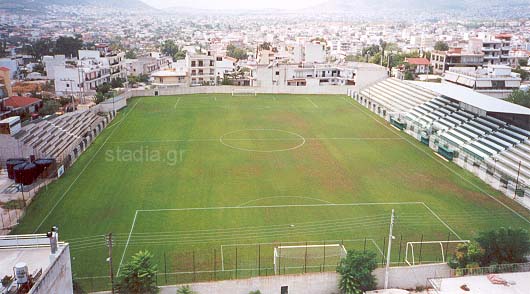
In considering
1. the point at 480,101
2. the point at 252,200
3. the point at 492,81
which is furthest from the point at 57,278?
the point at 492,81

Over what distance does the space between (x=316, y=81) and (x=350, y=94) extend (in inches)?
277

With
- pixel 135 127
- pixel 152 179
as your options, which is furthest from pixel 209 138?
pixel 152 179

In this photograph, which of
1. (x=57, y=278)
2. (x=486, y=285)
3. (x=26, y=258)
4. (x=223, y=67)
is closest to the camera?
(x=57, y=278)

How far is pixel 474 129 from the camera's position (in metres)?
35.2

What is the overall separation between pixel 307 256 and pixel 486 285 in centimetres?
662

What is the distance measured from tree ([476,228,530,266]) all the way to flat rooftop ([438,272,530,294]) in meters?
0.95

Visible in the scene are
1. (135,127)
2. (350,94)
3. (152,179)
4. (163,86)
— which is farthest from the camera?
(163,86)

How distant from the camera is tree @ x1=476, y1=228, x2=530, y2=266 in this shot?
17297mm

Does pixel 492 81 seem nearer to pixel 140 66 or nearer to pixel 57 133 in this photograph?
pixel 57 133

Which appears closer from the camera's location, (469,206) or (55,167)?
(469,206)

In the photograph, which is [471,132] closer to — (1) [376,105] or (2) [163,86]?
(1) [376,105]

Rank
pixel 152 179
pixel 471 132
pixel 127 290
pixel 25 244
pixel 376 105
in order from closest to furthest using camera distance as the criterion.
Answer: pixel 25 244 < pixel 127 290 < pixel 152 179 < pixel 471 132 < pixel 376 105

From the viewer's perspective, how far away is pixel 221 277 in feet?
57.1

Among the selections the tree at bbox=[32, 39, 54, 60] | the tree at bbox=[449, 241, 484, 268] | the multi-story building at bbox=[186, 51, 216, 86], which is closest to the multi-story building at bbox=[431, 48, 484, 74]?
the multi-story building at bbox=[186, 51, 216, 86]
